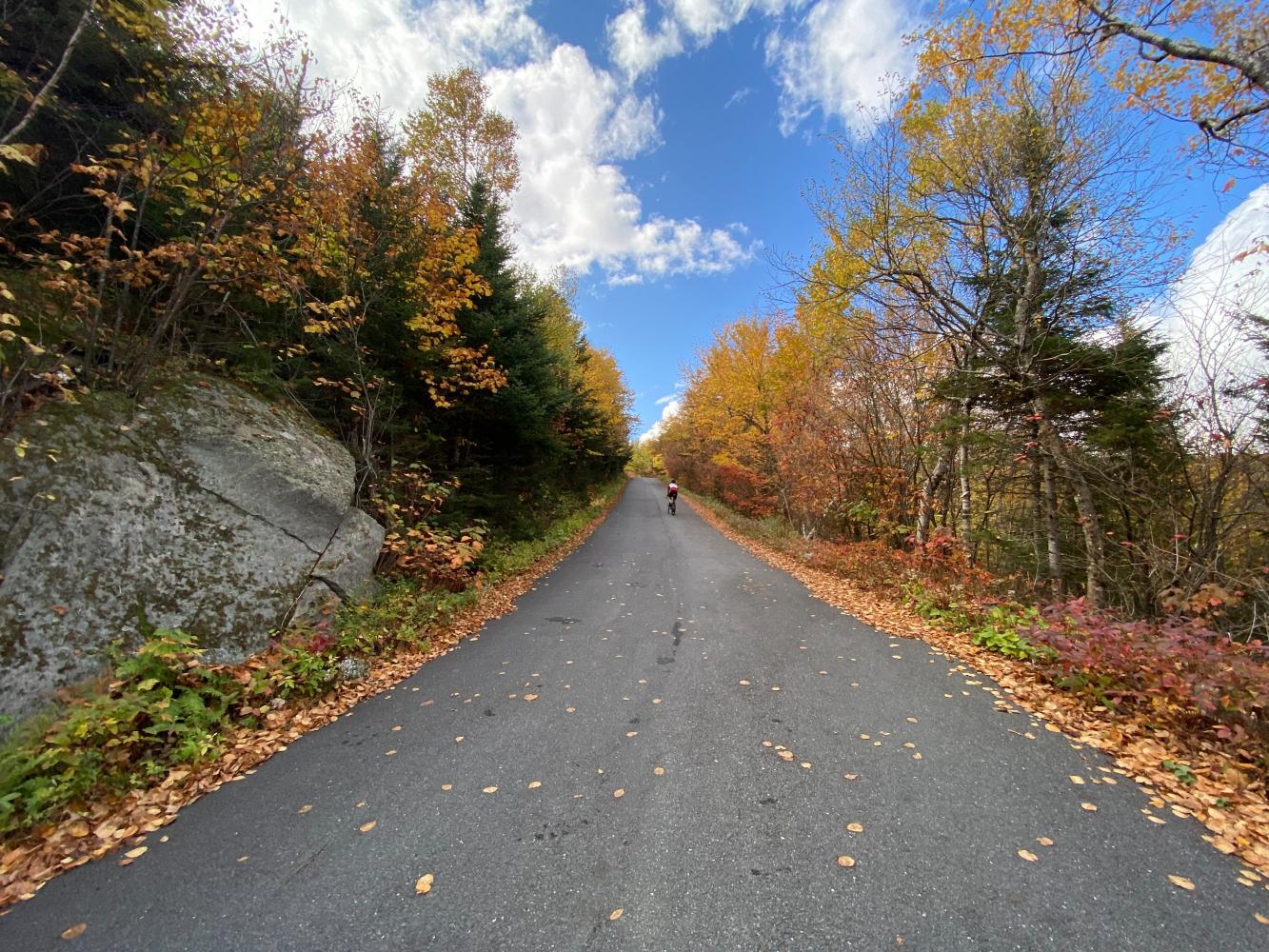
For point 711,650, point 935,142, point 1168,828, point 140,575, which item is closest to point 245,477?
point 140,575

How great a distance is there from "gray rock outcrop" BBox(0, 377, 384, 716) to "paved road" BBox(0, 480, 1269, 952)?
5.81 ft

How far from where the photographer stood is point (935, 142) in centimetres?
815

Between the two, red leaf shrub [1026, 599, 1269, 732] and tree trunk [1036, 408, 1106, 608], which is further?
tree trunk [1036, 408, 1106, 608]

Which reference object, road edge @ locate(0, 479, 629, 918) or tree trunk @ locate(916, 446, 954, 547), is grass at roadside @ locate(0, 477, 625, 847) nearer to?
road edge @ locate(0, 479, 629, 918)

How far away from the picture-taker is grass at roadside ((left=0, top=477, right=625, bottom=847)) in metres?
3.00

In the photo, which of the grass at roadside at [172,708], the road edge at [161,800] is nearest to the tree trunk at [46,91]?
the grass at roadside at [172,708]

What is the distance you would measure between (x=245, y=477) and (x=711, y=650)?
5.76m

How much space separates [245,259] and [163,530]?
11.0 feet

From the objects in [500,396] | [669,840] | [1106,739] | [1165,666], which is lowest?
[669,840]

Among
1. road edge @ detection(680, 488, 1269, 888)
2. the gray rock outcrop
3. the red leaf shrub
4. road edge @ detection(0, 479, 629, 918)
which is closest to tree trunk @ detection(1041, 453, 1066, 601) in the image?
road edge @ detection(680, 488, 1269, 888)

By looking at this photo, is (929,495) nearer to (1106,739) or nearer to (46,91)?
(1106,739)

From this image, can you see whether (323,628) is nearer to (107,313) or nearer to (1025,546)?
(107,313)

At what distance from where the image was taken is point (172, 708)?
3.78 m

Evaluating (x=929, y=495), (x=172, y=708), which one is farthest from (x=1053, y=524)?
(x=172, y=708)
